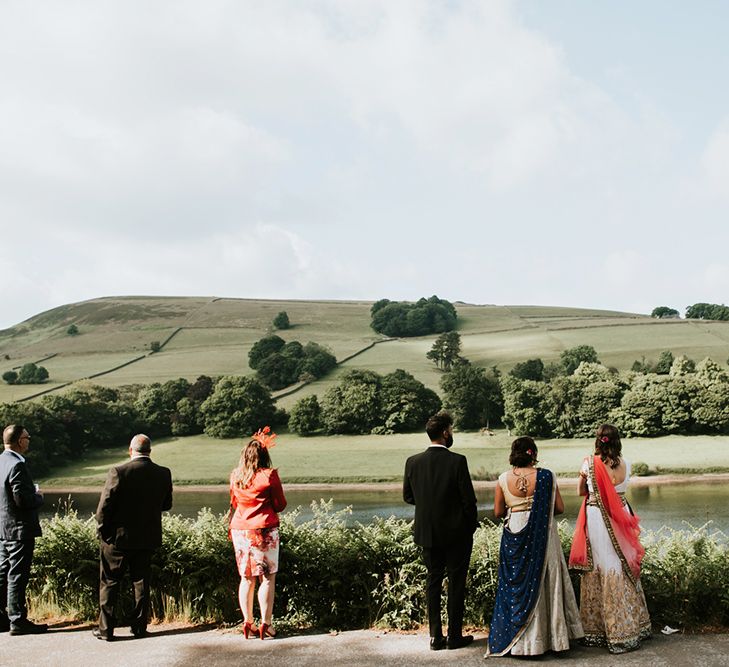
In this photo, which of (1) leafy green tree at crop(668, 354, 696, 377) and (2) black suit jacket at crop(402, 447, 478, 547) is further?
→ (1) leafy green tree at crop(668, 354, 696, 377)

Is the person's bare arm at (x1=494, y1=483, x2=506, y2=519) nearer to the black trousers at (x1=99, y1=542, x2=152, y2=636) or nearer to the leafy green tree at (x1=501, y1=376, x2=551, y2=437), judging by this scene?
the black trousers at (x1=99, y1=542, x2=152, y2=636)

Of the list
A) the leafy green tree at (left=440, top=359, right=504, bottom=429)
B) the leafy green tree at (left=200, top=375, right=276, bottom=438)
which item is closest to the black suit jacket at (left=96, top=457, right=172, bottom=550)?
the leafy green tree at (left=440, top=359, right=504, bottom=429)

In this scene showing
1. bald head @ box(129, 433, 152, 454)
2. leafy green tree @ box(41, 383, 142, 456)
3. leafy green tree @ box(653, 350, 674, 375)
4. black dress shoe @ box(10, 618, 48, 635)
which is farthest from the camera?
leafy green tree @ box(653, 350, 674, 375)

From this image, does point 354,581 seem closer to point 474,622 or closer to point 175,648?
point 474,622

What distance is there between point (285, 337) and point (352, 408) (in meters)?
49.7

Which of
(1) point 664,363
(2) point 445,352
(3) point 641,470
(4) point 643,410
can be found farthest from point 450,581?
(2) point 445,352

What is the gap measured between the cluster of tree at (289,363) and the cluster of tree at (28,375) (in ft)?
103

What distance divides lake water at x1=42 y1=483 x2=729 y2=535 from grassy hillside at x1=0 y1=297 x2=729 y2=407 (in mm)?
33669

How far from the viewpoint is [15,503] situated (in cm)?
887

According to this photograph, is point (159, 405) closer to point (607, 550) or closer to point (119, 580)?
point (119, 580)

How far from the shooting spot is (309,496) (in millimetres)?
68812

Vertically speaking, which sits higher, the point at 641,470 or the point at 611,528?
the point at 611,528

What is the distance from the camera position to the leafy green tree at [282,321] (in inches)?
5901

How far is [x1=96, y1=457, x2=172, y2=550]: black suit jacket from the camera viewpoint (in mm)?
8539
